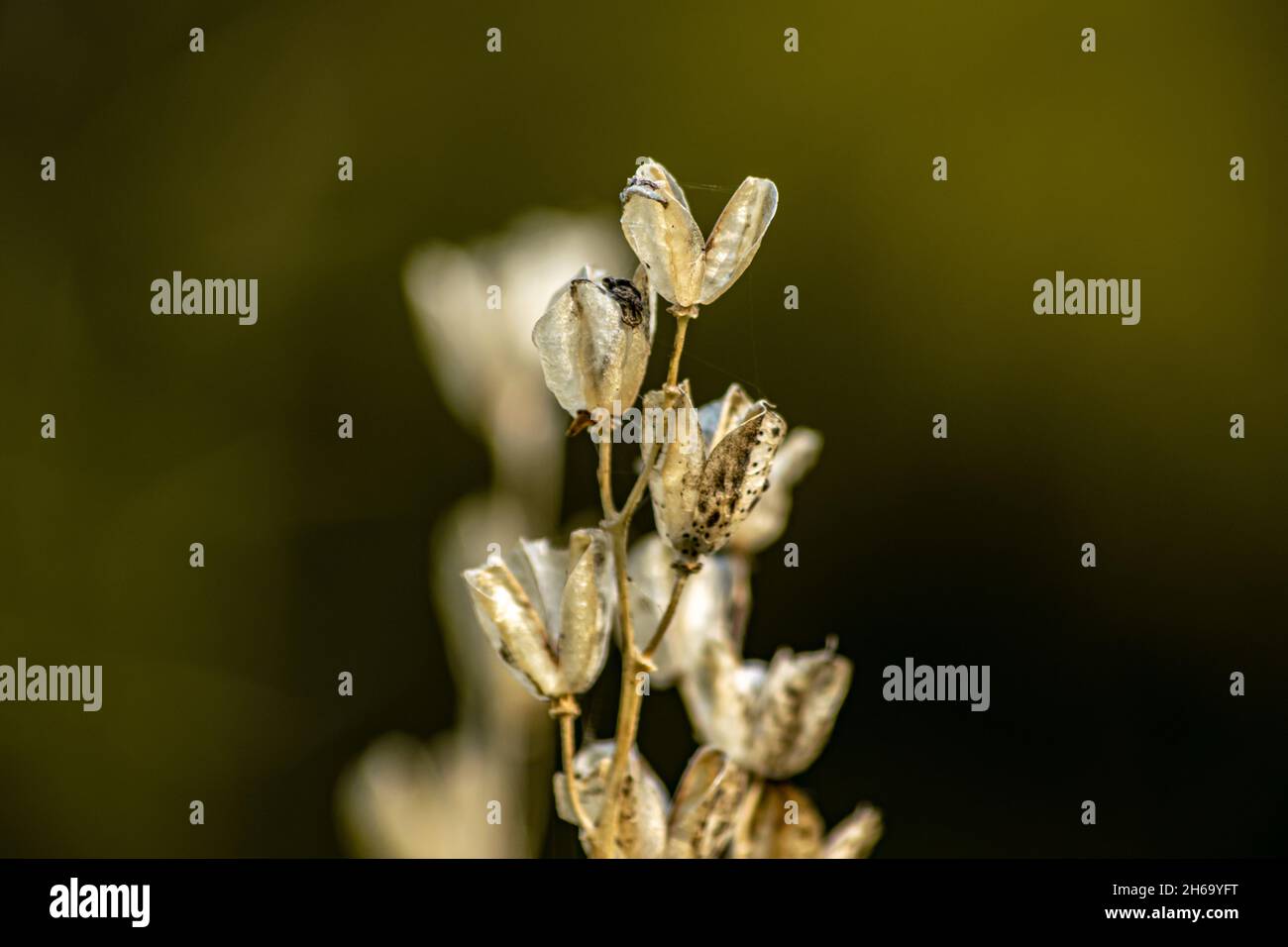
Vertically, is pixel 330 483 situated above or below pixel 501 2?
below

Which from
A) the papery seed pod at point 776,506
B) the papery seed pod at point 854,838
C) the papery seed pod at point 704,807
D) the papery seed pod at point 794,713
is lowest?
the papery seed pod at point 854,838

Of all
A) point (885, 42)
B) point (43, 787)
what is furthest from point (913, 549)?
point (43, 787)

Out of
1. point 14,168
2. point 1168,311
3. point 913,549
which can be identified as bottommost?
point 913,549

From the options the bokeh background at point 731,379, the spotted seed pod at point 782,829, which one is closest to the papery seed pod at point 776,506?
the spotted seed pod at point 782,829

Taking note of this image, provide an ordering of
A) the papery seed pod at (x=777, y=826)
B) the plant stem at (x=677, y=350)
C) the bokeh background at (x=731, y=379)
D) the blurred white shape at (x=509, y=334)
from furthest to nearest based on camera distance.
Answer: the bokeh background at (x=731, y=379) < the blurred white shape at (x=509, y=334) < the papery seed pod at (x=777, y=826) < the plant stem at (x=677, y=350)

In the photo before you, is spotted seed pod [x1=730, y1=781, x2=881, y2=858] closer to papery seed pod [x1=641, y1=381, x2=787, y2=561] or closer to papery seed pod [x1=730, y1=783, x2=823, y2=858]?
Result: papery seed pod [x1=730, y1=783, x2=823, y2=858]

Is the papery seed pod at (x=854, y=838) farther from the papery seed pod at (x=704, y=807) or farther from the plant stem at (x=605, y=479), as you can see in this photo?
the plant stem at (x=605, y=479)

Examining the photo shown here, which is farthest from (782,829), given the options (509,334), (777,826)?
(509,334)

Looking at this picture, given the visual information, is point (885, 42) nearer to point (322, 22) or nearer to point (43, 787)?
point (322, 22)
